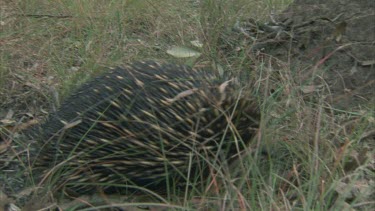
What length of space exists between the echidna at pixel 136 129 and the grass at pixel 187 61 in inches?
4.1

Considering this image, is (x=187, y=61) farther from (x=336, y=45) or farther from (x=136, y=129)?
(x=136, y=129)

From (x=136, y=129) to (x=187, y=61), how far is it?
43.5 inches

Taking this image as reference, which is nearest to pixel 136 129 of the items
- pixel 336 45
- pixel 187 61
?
pixel 187 61

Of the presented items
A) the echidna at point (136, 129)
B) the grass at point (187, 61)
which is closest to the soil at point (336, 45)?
the grass at point (187, 61)

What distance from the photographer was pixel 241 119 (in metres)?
2.66

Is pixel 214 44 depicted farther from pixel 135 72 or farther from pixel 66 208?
pixel 66 208

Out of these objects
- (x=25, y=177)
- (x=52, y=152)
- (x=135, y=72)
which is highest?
(x=135, y=72)

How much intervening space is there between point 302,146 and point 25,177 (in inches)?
44.4

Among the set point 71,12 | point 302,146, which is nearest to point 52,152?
point 302,146

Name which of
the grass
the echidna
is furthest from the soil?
the echidna

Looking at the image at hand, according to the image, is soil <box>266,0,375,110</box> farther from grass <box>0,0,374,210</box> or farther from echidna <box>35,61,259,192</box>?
echidna <box>35,61,259,192</box>

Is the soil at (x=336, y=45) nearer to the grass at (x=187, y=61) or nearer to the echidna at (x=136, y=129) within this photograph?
the grass at (x=187, y=61)

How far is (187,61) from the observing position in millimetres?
3576

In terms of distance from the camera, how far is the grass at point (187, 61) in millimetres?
2436
